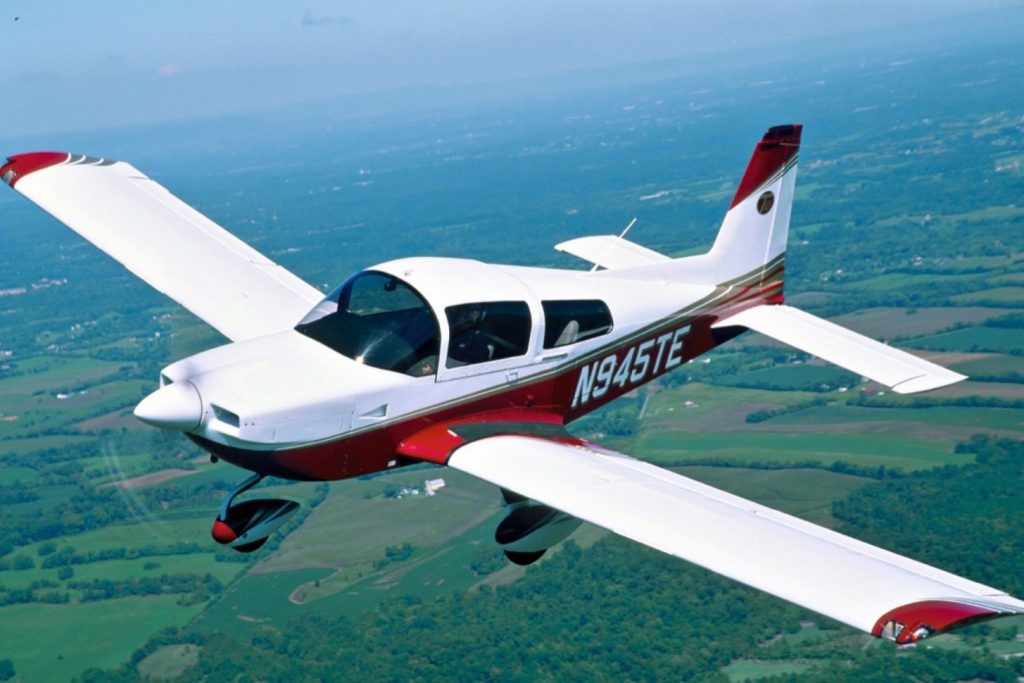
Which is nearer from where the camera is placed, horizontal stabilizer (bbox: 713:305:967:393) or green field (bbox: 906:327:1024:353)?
horizontal stabilizer (bbox: 713:305:967:393)

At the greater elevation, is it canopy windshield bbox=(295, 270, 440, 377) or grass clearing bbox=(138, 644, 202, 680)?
canopy windshield bbox=(295, 270, 440, 377)

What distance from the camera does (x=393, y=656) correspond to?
4097cm

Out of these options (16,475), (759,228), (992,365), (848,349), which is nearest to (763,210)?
(759,228)

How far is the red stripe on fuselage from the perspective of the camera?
1244 cm

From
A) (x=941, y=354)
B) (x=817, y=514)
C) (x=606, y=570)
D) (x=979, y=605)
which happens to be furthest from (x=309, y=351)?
(x=941, y=354)

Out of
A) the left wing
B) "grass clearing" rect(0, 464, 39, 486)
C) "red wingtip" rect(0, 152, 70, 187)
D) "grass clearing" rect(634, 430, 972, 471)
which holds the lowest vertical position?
"grass clearing" rect(0, 464, 39, 486)

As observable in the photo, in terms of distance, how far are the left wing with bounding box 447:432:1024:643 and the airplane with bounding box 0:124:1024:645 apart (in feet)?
0.08

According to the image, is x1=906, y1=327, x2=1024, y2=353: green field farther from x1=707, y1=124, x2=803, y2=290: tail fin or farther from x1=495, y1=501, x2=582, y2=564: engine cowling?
x1=495, y1=501, x2=582, y2=564: engine cowling

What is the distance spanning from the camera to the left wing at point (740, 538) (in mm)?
8750

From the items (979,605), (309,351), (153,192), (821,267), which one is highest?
(153,192)

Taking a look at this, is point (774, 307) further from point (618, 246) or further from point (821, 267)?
point (821, 267)

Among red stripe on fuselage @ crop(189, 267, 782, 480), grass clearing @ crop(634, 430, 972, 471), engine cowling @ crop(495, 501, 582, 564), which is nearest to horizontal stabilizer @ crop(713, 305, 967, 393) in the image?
red stripe on fuselage @ crop(189, 267, 782, 480)

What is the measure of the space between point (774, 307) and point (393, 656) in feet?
90.4

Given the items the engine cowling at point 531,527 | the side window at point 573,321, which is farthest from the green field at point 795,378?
the engine cowling at point 531,527
